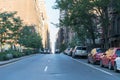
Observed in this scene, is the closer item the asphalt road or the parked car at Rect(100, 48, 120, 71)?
the asphalt road

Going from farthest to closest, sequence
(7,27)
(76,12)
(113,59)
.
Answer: (7,27) → (76,12) → (113,59)

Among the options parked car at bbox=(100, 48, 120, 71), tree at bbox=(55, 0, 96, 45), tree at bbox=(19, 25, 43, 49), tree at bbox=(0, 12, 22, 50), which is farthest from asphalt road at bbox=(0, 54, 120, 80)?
tree at bbox=(19, 25, 43, 49)

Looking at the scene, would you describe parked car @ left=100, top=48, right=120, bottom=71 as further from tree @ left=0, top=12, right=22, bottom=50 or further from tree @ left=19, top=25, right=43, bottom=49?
tree @ left=19, top=25, right=43, bottom=49

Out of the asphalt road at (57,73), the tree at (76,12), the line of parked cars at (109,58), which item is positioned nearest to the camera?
the asphalt road at (57,73)

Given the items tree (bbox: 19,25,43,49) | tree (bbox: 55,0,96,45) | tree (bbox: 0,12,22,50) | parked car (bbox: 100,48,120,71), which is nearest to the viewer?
parked car (bbox: 100,48,120,71)

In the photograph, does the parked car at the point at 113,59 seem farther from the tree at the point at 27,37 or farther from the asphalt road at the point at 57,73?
the tree at the point at 27,37

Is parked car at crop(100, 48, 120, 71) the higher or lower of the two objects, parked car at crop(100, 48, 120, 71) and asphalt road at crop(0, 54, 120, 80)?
the higher

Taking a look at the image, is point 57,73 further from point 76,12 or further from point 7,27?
point 7,27

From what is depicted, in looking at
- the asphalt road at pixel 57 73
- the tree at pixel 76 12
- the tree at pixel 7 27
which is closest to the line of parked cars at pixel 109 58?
the asphalt road at pixel 57 73

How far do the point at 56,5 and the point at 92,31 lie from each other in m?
9.46

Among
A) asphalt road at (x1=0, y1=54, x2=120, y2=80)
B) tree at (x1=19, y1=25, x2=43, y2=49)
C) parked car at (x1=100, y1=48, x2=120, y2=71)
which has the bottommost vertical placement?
asphalt road at (x1=0, y1=54, x2=120, y2=80)

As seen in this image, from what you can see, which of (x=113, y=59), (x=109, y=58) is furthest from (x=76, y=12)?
(x=113, y=59)

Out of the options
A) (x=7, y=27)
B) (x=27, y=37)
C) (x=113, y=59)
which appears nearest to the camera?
(x=113, y=59)

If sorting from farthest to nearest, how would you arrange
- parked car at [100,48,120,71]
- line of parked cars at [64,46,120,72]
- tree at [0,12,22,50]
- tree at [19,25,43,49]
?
tree at [19,25,43,49] < tree at [0,12,22,50] < line of parked cars at [64,46,120,72] < parked car at [100,48,120,71]
